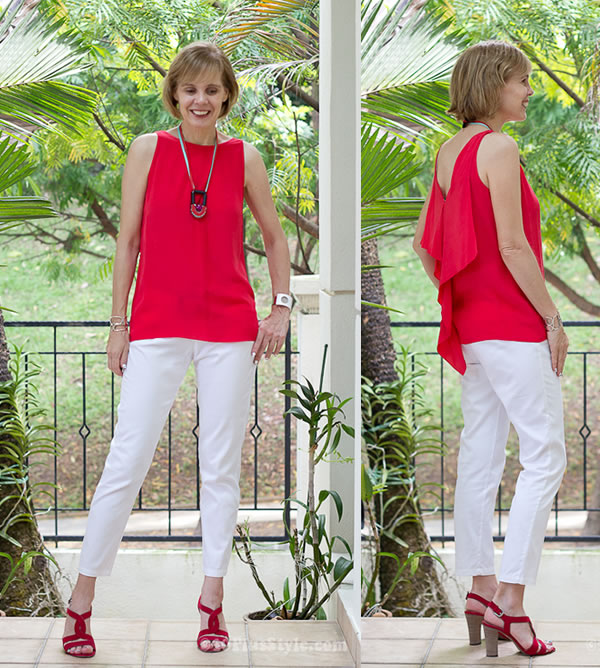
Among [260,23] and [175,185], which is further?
[260,23]

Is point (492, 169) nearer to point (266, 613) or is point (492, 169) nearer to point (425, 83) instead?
point (425, 83)

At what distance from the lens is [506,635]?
78.7 inches

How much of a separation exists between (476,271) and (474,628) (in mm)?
913

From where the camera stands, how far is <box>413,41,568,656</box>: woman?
1963 mm

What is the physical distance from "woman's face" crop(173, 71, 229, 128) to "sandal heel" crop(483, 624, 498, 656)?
1439mm

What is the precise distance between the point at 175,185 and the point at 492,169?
0.79 meters

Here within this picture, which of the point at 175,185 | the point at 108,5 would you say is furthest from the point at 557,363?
the point at 108,5

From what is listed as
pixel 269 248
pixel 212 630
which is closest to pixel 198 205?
pixel 269 248

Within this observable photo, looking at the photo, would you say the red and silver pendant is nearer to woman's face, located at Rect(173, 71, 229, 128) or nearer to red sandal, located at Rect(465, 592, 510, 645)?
woman's face, located at Rect(173, 71, 229, 128)

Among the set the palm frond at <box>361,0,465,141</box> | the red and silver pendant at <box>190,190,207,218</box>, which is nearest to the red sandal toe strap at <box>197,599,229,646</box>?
the red and silver pendant at <box>190,190,207,218</box>

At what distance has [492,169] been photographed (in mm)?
1970

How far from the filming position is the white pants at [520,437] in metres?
1.96

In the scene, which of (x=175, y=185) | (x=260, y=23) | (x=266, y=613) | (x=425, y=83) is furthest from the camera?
(x=260, y=23)

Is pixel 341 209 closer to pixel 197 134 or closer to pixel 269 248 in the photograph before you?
pixel 269 248
